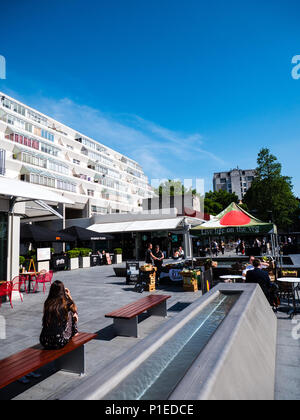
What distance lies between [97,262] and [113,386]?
2087 cm

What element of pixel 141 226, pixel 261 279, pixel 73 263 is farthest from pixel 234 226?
pixel 141 226

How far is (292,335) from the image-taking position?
505 cm

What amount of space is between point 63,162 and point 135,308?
4050 cm

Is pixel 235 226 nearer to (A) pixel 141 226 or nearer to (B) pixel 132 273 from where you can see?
(B) pixel 132 273

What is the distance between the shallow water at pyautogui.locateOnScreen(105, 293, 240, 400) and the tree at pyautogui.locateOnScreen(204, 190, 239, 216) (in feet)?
172

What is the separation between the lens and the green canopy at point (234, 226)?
29.3 feet

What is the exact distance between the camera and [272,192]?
40.4 metres

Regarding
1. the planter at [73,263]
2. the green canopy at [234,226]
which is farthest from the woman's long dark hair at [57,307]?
the planter at [73,263]

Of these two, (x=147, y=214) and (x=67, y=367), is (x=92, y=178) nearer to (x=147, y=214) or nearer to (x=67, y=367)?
(x=147, y=214)

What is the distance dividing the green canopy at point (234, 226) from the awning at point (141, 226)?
13.1 meters

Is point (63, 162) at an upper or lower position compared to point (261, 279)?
upper

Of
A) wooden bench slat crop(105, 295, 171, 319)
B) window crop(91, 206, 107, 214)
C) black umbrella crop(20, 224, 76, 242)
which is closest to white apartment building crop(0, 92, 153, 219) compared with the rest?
window crop(91, 206, 107, 214)
